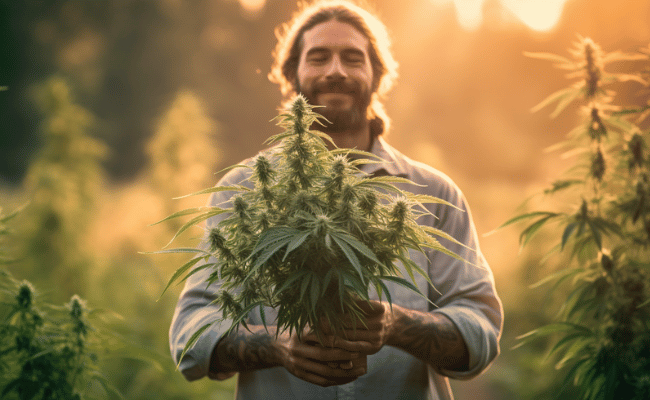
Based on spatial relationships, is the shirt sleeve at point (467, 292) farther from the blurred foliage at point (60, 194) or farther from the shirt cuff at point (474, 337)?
the blurred foliage at point (60, 194)

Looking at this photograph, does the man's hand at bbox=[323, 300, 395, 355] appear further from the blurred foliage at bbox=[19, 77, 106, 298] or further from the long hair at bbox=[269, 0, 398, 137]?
the blurred foliage at bbox=[19, 77, 106, 298]

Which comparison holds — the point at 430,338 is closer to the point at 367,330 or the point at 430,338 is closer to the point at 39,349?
the point at 367,330

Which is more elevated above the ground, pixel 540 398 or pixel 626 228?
pixel 626 228

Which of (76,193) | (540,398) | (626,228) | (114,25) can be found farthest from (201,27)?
(626,228)

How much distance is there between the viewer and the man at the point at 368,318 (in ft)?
3.93

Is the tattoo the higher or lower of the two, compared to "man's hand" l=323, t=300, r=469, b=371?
higher

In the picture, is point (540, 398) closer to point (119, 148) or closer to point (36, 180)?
point (36, 180)

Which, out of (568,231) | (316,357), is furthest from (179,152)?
(316,357)

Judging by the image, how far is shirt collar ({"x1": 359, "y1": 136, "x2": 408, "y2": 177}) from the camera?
1737 millimetres

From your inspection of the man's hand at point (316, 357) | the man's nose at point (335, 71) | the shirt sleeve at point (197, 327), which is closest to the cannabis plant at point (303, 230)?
the man's hand at point (316, 357)

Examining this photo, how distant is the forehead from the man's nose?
0.26ft

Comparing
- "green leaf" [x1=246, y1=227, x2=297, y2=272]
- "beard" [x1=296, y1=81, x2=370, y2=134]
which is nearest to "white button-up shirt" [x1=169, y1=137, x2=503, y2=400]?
"beard" [x1=296, y1=81, x2=370, y2=134]

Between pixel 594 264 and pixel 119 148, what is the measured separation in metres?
15.8

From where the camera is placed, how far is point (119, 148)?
15.8 metres
